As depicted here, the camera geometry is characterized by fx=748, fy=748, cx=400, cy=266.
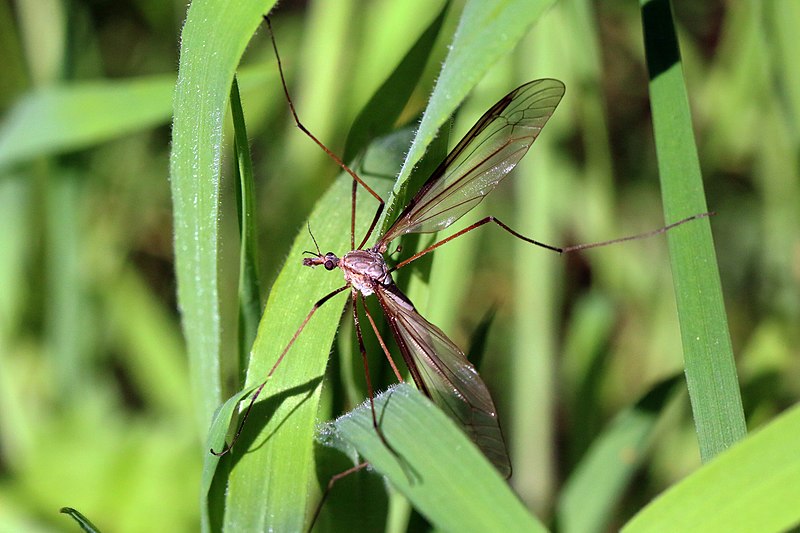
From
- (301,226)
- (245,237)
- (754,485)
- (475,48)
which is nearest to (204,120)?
(245,237)

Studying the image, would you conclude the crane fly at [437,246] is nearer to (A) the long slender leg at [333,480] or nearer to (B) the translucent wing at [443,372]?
(B) the translucent wing at [443,372]

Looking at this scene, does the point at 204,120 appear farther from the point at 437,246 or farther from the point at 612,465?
the point at 612,465

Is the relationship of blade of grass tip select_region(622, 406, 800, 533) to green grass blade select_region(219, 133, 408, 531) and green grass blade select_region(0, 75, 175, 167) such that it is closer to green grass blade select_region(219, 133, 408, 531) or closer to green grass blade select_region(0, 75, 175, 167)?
green grass blade select_region(219, 133, 408, 531)

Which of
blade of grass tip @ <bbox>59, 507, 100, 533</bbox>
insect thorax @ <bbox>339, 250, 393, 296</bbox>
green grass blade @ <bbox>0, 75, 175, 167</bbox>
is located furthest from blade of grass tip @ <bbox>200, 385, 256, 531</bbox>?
green grass blade @ <bbox>0, 75, 175, 167</bbox>

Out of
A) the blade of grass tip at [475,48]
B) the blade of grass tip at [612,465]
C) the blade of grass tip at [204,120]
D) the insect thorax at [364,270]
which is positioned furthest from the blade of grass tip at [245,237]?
the blade of grass tip at [612,465]

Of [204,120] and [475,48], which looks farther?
[204,120]

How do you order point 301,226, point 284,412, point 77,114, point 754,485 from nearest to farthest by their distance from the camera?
point 754,485 → point 284,412 → point 301,226 → point 77,114
